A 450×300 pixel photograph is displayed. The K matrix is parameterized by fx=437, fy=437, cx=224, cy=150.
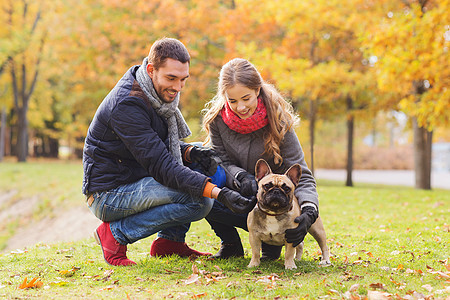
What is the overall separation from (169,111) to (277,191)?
133 cm

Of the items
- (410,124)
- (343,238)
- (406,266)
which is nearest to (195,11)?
(410,124)

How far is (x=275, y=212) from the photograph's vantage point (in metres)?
3.89

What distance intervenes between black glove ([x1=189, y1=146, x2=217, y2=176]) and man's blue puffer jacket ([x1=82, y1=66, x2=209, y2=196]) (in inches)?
13.2

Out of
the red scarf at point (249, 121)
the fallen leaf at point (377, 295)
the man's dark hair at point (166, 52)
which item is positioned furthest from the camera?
the red scarf at point (249, 121)

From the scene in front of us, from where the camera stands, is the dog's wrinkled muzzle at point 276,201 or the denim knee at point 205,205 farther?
the denim knee at point 205,205

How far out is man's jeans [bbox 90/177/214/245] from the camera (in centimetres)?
413

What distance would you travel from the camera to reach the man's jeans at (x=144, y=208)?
4133 mm

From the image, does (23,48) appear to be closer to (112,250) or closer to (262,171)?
(112,250)

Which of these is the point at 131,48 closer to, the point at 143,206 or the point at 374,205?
the point at 374,205

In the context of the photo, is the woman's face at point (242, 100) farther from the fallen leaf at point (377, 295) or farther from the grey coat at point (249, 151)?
the fallen leaf at point (377, 295)

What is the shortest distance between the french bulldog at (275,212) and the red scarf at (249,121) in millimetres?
432

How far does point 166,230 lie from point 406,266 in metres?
2.41

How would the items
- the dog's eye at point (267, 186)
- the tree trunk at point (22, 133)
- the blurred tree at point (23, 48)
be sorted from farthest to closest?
the tree trunk at point (22, 133) → the blurred tree at point (23, 48) → the dog's eye at point (267, 186)

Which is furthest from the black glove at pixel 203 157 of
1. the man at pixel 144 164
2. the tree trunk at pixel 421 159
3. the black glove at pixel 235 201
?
the tree trunk at pixel 421 159
